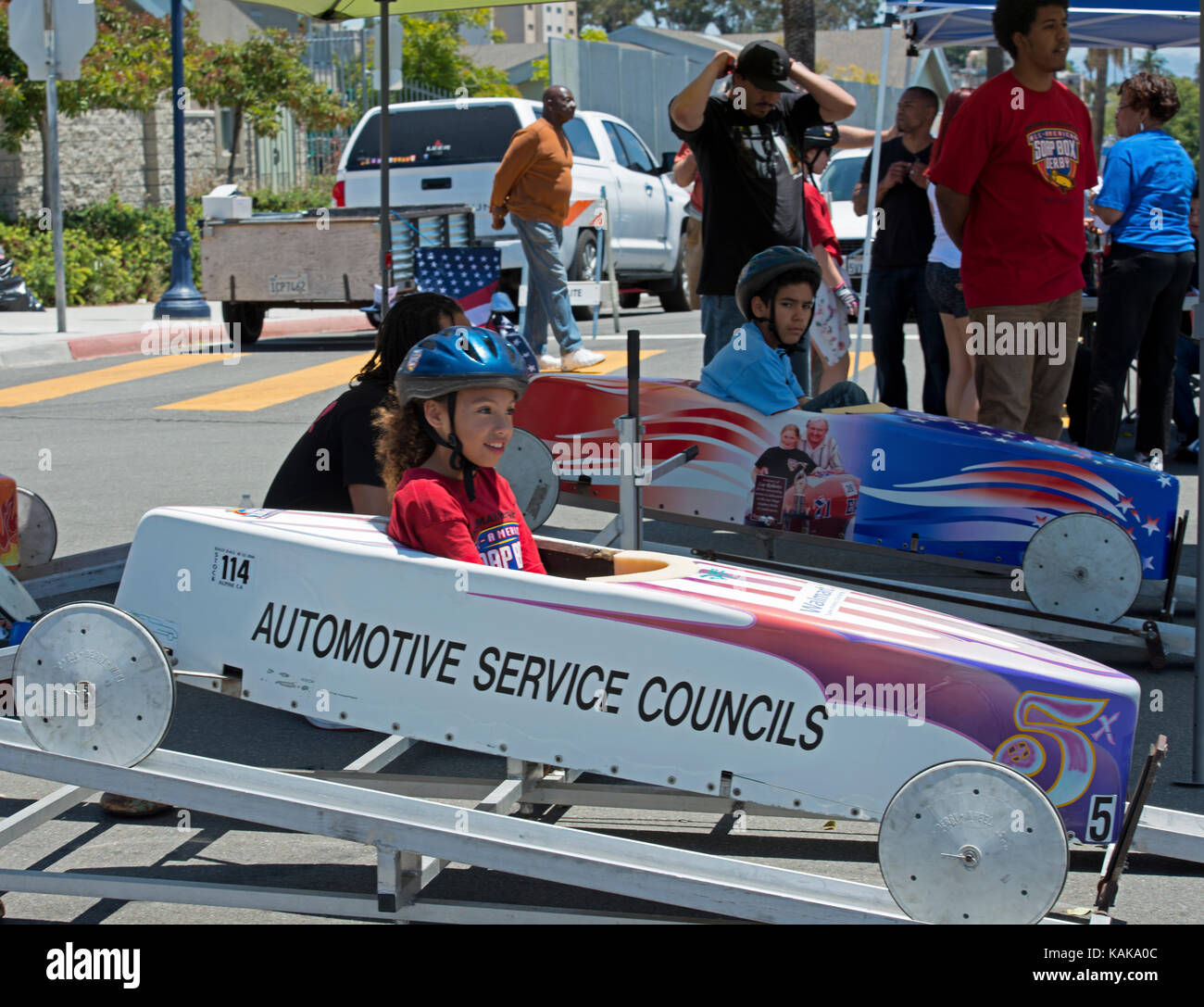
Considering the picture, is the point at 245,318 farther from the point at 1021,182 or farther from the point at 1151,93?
the point at 1021,182

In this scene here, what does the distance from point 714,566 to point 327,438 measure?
5.13ft

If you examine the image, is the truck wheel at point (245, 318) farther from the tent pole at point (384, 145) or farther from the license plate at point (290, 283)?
the tent pole at point (384, 145)

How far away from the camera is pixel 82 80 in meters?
20.7

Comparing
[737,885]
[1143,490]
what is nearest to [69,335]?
[1143,490]

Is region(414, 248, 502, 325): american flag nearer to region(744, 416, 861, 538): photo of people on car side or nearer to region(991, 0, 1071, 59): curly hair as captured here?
region(744, 416, 861, 538): photo of people on car side

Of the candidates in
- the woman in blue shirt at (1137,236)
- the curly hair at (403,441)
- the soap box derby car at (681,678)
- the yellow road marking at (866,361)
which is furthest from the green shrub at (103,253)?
the soap box derby car at (681,678)

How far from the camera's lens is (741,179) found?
22.3 feet

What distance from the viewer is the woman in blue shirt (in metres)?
7.77

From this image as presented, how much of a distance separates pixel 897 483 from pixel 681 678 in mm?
2784

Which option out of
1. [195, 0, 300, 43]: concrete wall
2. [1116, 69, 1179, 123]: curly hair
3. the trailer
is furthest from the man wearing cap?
[195, 0, 300, 43]: concrete wall

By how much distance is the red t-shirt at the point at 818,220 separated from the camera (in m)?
8.43

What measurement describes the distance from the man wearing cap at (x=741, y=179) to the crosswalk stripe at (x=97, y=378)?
6.77 meters

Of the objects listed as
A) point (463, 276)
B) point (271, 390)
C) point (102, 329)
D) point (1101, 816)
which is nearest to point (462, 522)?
point (1101, 816)
